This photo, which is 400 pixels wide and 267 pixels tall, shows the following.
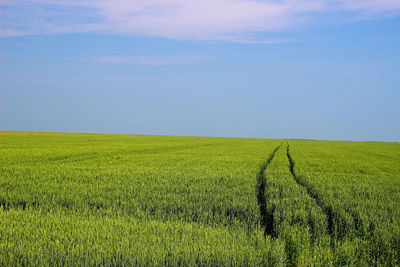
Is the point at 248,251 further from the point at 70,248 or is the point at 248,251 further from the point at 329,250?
the point at 70,248

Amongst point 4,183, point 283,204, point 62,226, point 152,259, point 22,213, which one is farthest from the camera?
point 4,183

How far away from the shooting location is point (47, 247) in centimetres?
405

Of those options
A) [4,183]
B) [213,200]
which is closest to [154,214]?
[213,200]

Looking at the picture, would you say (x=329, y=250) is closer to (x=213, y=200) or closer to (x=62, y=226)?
(x=213, y=200)

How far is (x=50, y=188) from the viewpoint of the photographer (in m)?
7.57

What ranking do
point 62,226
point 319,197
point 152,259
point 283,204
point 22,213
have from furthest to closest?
point 319,197 → point 283,204 → point 22,213 → point 62,226 → point 152,259

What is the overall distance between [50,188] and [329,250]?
6.22 metres

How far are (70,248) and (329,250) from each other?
11.2 ft

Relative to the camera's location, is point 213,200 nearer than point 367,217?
No

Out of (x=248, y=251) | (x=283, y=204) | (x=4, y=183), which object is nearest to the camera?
(x=248, y=251)

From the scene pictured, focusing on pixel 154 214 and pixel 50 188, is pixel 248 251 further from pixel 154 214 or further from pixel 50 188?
pixel 50 188

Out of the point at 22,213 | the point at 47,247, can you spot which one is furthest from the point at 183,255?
the point at 22,213

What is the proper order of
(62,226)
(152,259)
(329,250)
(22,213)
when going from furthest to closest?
(22,213) → (62,226) → (329,250) → (152,259)

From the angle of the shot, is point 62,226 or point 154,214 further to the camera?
point 154,214
